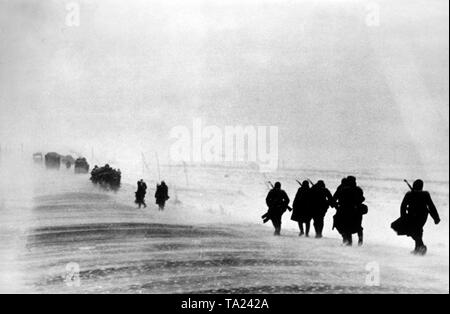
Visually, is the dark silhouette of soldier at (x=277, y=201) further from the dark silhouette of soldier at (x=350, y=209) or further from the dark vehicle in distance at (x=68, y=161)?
the dark vehicle in distance at (x=68, y=161)

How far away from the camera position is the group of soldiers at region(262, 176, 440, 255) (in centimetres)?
1275

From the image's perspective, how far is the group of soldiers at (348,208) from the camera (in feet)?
41.8

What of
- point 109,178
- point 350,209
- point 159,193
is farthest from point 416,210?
point 109,178

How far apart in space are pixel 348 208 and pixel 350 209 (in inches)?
2.1

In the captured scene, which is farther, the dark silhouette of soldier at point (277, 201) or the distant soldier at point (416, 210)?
the dark silhouette of soldier at point (277, 201)

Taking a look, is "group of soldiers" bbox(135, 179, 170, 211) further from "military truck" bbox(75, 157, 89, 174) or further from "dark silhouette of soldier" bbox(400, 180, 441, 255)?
"military truck" bbox(75, 157, 89, 174)

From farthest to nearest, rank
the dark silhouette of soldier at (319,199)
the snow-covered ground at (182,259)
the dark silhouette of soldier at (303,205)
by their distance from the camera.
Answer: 1. the dark silhouette of soldier at (303,205)
2. the dark silhouette of soldier at (319,199)
3. the snow-covered ground at (182,259)

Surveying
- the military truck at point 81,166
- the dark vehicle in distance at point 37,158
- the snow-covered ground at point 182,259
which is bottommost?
the snow-covered ground at point 182,259

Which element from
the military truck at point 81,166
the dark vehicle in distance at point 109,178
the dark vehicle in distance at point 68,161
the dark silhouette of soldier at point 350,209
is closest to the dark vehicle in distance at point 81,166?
the military truck at point 81,166

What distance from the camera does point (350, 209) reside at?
14250mm

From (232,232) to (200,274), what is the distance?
716 cm

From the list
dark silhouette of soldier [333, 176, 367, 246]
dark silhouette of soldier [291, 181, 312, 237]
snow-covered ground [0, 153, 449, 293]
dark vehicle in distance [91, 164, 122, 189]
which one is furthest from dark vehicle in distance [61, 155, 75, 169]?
dark silhouette of soldier [333, 176, 367, 246]

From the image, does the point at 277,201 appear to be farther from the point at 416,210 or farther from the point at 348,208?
the point at 416,210
